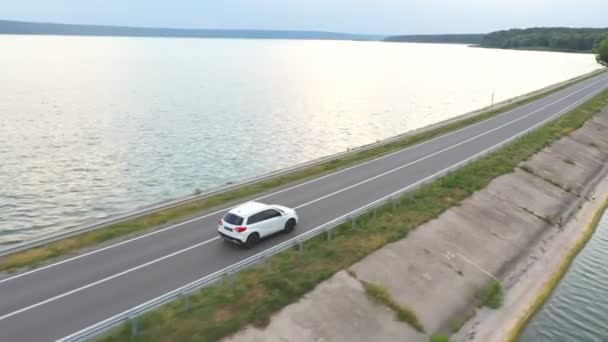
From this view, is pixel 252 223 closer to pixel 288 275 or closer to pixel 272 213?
pixel 272 213

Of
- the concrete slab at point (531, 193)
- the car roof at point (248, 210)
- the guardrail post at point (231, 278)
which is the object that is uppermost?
the car roof at point (248, 210)

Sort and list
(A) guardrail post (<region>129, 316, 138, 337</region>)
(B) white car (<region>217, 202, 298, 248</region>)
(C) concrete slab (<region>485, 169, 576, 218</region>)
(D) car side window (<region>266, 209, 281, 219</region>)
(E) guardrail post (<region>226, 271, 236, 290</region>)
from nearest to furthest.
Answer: (A) guardrail post (<region>129, 316, 138, 337</region>) < (E) guardrail post (<region>226, 271, 236, 290</region>) < (B) white car (<region>217, 202, 298, 248</region>) < (D) car side window (<region>266, 209, 281, 219</region>) < (C) concrete slab (<region>485, 169, 576, 218</region>)

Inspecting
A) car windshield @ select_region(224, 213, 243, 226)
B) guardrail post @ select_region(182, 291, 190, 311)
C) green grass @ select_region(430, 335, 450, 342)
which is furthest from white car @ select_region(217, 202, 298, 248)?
green grass @ select_region(430, 335, 450, 342)

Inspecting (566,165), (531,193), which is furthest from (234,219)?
(566,165)

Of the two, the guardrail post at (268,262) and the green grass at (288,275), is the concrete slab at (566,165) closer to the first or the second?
the green grass at (288,275)

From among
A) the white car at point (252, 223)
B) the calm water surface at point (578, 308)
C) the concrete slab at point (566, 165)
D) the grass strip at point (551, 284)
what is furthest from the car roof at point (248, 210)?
the concrete slab at point (566, 165)

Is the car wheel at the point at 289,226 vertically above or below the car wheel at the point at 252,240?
below

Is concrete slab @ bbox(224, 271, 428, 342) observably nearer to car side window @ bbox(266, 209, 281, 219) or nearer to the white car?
the white car
